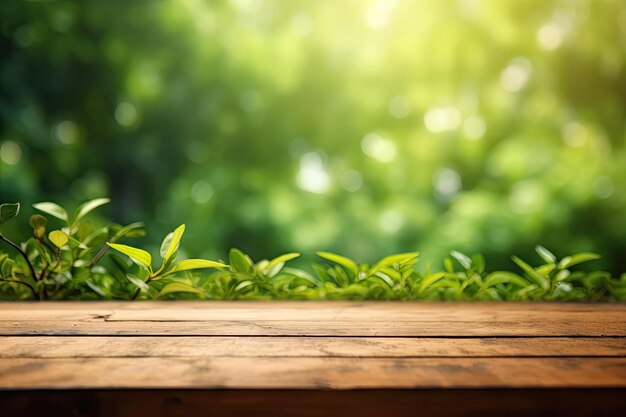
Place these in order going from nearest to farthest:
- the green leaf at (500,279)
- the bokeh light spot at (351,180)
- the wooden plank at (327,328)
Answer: the wooden plank at (327,328) → the green leaf at (500,279) → the bokeh light spot at (351,180)

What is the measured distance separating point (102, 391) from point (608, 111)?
13.3 feet

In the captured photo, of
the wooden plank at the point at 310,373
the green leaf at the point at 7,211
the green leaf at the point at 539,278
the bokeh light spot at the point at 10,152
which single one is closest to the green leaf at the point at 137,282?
the green leaf at the point at 7,211

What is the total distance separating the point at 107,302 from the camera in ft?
3.54

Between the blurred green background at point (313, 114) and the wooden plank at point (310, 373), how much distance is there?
2.82 m

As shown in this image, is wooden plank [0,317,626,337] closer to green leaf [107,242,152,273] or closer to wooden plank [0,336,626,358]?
wooden plank [0,336,626,358]

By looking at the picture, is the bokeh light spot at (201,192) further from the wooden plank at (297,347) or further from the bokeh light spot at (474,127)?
the wooden plank at (297,347)

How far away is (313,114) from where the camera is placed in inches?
144

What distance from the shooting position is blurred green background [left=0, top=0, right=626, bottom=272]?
3.46 meters

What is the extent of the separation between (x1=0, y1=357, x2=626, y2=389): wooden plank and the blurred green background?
2820mm

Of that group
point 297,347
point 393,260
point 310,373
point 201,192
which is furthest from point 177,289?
point 201,192

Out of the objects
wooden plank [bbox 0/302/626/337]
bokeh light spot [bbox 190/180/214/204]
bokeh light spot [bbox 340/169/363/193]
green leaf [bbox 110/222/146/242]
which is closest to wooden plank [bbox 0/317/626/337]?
wooden plank [bbox 0/302/626/337]

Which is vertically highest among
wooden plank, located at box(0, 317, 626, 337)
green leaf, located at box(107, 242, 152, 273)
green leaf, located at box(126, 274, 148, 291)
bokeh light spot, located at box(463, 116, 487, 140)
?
bokeh light spot, located at box(463, 116, 487, 140)

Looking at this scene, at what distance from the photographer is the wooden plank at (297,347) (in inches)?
23.3

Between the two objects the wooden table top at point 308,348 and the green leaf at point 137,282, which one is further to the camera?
the green leaf at point 137,282
